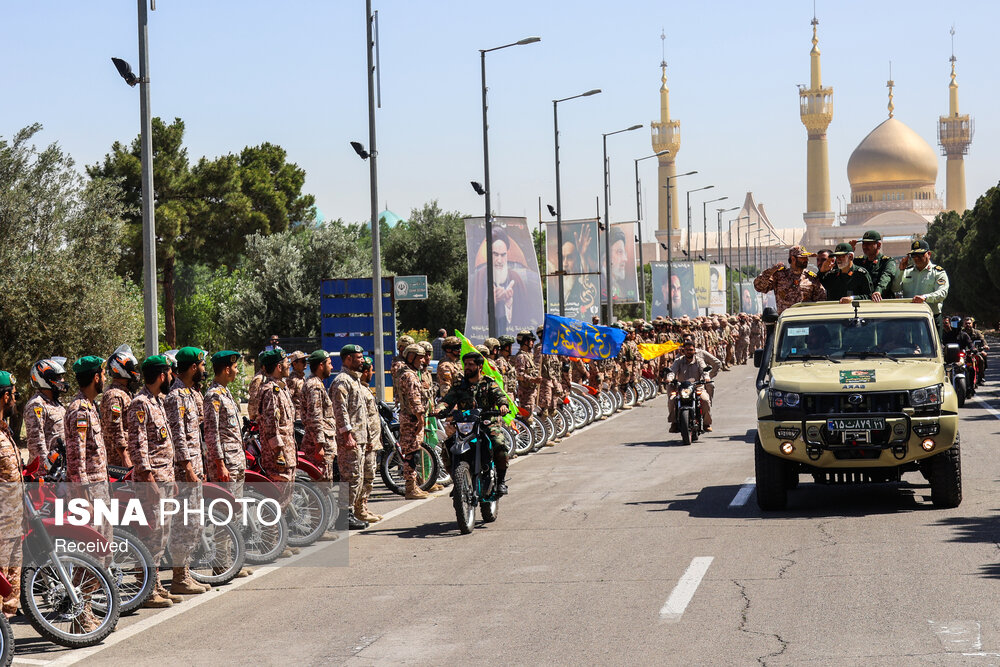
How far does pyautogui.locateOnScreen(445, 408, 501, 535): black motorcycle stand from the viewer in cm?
1266

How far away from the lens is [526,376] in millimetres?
22500

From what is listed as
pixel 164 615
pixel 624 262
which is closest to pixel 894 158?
pixel 624 262

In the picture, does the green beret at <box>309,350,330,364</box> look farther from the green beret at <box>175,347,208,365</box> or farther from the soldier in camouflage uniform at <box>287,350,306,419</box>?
the green beret at <box>175,347,208,365</box>

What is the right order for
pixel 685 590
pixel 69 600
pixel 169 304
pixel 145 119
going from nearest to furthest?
pixel 69 600 → pixel 685 590 → pixel 145 119 → pixel 169 304

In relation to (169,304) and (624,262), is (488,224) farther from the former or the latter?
(169,304)

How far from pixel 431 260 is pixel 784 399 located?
50.5 m

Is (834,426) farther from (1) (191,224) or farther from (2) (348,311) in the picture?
(1) (191,224)

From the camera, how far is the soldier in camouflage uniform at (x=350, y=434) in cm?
1331

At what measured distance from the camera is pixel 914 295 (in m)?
16.0

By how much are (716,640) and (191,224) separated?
50.3m

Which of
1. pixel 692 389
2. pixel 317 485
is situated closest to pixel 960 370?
pixel 692 389

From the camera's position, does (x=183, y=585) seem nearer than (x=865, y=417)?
Yes

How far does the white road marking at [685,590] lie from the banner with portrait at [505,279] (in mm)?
19684

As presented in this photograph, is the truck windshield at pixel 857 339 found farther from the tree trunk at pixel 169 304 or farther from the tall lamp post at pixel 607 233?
the tree trunk at pixel 169 304
